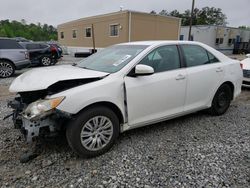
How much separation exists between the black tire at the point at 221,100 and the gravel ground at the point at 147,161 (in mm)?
577

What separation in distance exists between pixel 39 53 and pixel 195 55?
10.7 meters

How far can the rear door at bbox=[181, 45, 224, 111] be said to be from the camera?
365cm

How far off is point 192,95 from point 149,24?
19.1 metres

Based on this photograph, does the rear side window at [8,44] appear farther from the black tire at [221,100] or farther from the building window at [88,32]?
the building window at [88,32]

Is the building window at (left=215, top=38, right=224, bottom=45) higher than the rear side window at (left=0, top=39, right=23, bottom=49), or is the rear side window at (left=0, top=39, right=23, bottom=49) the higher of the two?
the rear side window at (left=0, top=39, right=23, bottom=49)

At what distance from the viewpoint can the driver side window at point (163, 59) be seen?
3.26 m

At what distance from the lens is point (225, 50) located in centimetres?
3133

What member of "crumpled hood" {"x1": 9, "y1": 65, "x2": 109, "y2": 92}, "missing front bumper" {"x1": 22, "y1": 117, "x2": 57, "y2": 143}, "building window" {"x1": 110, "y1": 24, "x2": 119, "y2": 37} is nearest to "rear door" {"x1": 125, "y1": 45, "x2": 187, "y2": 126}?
"crumpled hood" {"x1": 9, "y1": 65, "x2": 109, "y2": 92}

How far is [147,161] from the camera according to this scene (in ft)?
9.08

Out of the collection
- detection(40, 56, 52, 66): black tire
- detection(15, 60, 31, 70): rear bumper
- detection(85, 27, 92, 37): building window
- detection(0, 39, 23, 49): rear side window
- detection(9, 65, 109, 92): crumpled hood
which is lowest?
detection(40, 56, 52, 66): black tire

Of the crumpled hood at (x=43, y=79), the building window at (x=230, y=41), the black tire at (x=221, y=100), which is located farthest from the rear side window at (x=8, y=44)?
the building window at (x=230, y=41)

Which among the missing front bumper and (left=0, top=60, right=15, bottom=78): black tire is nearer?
the missing front bumper

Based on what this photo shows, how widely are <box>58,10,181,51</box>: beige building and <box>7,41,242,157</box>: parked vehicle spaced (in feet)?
56.6

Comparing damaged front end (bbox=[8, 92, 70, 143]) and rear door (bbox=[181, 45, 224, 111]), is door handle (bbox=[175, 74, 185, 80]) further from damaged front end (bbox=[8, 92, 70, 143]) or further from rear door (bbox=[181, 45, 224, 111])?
damaged front end (bbox=[8, 92, 70, 143])
